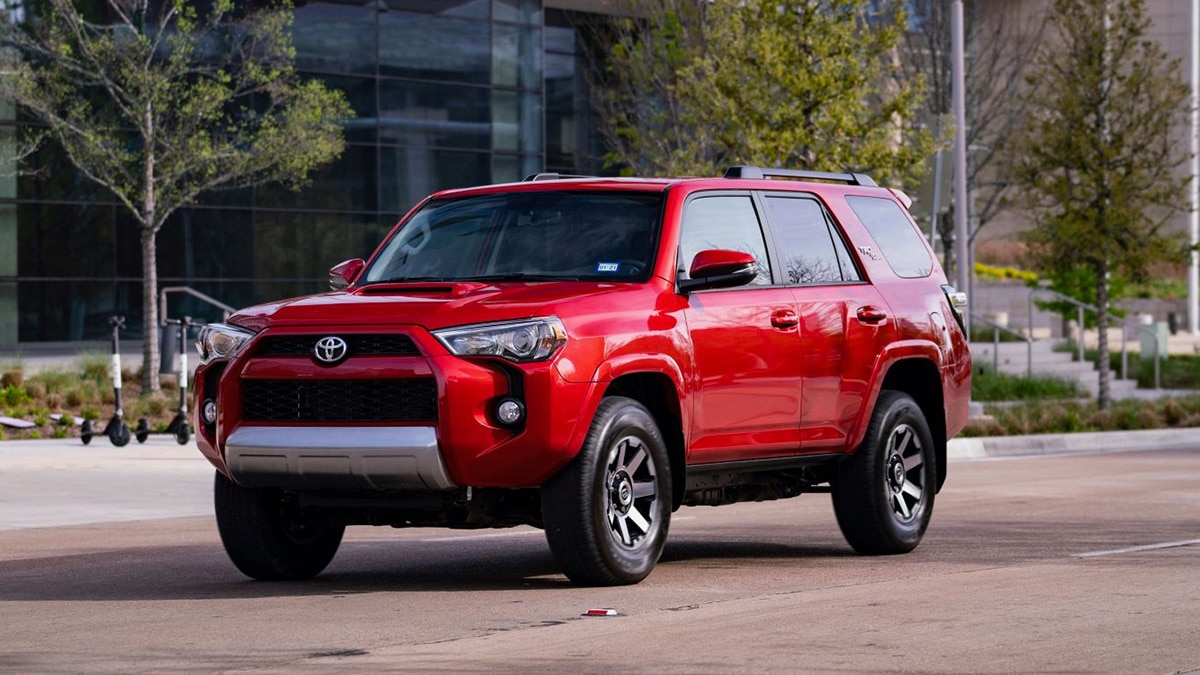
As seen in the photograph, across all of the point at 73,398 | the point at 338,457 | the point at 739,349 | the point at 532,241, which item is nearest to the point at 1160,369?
the point at 73,398

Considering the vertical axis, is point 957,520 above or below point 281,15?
below

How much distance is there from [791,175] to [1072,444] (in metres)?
13.1

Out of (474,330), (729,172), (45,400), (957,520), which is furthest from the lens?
(45,400)

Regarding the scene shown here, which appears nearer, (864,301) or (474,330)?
(474,330)

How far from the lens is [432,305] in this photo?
9.02 meters

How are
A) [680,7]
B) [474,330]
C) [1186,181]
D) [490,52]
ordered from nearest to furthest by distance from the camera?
[474,330] → [1186,181] → [680,7] → [490,52]

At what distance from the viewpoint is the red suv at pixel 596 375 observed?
29.2 feet

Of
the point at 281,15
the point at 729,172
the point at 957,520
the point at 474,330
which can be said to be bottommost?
the point at 957,520

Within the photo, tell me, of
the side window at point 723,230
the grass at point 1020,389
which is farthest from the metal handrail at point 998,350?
the side window at point 723,230

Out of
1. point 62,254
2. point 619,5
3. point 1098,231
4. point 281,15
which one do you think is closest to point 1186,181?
point 1098,231

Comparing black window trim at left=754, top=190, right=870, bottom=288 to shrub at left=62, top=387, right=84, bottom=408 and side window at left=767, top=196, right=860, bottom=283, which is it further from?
shrub at left=62, top=387, right=84, bottom=408

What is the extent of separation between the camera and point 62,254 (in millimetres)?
35406

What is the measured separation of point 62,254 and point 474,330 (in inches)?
1104

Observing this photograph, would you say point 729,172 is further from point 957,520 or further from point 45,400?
point 45,400
